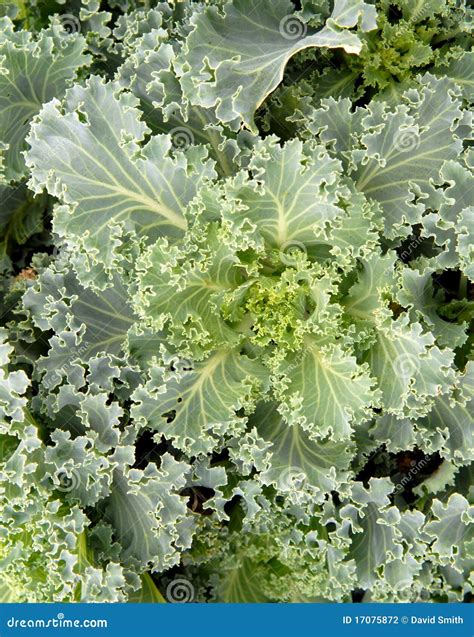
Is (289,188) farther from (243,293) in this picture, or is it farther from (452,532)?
(452,532)

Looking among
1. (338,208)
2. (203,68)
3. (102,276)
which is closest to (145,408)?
(102,276)

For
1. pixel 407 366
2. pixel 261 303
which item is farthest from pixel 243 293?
pixel 407 366

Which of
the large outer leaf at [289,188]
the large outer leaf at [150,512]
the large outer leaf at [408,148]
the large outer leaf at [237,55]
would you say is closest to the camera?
the large outer leaf at [289,188]

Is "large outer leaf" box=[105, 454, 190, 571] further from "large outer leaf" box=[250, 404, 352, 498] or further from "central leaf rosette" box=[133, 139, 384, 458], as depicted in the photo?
"large outer leaf" box=[250, 404, 352, 498]

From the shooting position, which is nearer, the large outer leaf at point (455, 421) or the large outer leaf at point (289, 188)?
the large outer leaf at point (289, 188)

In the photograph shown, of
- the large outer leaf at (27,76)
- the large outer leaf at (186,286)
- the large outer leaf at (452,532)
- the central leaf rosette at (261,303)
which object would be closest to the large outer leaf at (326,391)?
the central leaf rosette at (261,303)

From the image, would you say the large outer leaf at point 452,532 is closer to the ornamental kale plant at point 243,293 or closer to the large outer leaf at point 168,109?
the ornamental kale plant at point 243,293

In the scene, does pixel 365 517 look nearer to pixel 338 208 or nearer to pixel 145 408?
pixel 145 408
